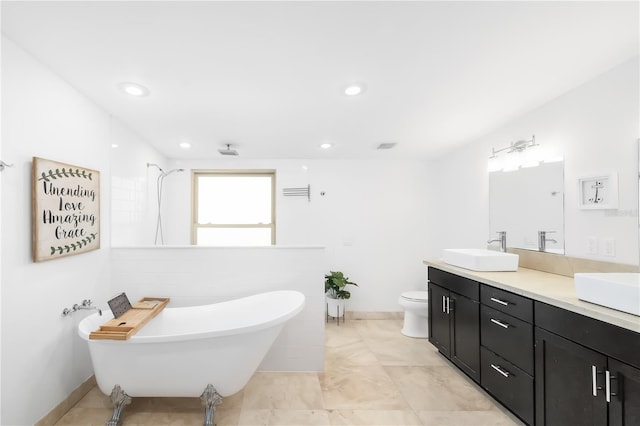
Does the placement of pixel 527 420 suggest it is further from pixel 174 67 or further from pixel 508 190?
pixel 174 67

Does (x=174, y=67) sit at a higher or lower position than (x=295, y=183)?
higher

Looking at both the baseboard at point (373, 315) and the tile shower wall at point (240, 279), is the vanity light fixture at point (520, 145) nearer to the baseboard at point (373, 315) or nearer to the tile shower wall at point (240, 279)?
the tile shower wall at point (240, 279)

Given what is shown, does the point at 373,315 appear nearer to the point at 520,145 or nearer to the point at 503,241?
the point at 503,241

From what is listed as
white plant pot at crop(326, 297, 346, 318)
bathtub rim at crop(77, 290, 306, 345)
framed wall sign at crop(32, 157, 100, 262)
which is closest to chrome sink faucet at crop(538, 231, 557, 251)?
bathtub rim at crop(77, 290, 306, 345)

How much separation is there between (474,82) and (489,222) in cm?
165

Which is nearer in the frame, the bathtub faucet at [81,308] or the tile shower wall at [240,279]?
the bathtub faucet at [81,308]

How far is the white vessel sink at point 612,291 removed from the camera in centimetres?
129

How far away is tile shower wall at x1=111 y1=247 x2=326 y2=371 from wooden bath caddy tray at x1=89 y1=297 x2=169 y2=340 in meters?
0.16

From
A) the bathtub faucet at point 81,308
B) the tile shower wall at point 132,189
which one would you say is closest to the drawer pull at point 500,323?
the bathtub faucet at point 81,308

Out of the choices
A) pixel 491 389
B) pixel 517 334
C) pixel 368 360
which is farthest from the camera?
pixel 368 360

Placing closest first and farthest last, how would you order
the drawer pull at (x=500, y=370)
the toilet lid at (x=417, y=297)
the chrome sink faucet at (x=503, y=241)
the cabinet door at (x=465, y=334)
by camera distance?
1. the drawer pull at (x=500, y=370)
2. the cabinet door at (x=465, y=334)
3. the chrome sink faucet at (x=503, y=241)
4. the toilet lid at (x=417, y=297)

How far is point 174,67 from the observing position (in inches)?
68.5

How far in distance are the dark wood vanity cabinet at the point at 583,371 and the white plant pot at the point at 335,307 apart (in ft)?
7.76

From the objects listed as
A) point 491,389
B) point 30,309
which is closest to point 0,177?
point 30,309
